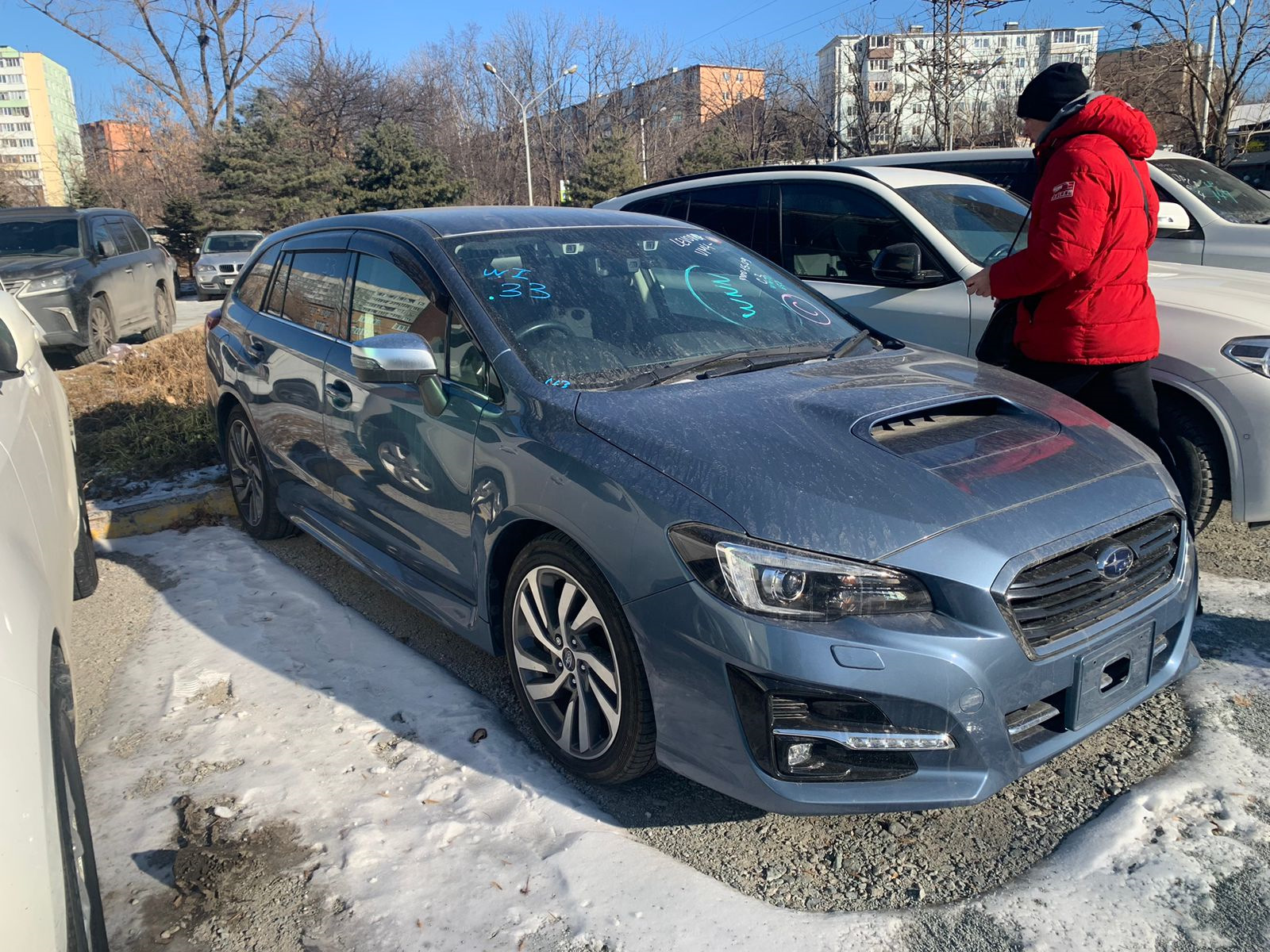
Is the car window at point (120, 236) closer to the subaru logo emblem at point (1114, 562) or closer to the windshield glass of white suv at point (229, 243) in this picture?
the windshield glass of white suv at point (229, 243)

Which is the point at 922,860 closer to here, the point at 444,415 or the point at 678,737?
the point at 678,737

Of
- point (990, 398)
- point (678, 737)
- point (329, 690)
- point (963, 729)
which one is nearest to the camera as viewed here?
point (963, 729)

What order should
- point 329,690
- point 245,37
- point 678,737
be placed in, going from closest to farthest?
point 678,737
point 329,690
point 245,37

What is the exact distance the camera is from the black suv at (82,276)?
390 inches

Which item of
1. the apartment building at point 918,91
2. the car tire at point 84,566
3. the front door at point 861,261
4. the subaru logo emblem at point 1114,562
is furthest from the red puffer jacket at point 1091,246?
the apartment building at point 918,91

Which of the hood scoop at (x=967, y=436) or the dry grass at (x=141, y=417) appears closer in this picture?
the hood scoop at (x=967, y=436)

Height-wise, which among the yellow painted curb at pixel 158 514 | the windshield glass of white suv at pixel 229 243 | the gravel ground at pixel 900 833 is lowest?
the gravel ground at pixel 900 833

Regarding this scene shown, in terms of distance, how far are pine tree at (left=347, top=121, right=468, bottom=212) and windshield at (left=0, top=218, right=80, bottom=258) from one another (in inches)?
818

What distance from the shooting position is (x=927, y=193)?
213 inches

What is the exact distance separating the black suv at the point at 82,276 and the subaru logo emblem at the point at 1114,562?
947 cm

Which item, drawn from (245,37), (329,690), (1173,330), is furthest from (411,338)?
(245,37)

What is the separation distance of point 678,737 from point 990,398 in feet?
4.70

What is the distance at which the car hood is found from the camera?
90.7 inches

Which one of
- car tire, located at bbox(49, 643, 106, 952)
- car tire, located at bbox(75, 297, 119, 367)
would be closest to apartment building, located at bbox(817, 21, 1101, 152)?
car tire, located at bbox(75, 297, 119, 367)
